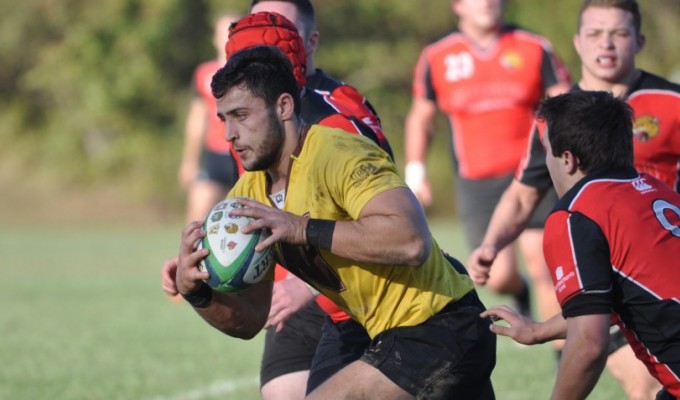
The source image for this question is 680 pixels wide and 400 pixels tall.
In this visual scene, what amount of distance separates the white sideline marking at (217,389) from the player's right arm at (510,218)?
2454 millimetres

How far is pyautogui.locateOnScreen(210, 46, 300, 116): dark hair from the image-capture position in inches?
158

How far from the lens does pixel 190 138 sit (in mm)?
12805

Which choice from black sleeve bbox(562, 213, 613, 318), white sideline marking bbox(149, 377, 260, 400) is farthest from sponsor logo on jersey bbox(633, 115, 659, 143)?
white sideline marking bbox(149, 377, 260, 400)

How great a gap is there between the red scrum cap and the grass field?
2921mm

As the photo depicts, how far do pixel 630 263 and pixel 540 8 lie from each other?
27.3 meters

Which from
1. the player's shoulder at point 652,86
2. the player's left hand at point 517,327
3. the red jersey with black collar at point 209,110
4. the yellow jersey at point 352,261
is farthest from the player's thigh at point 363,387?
the red jersey with black collar at point 209,110

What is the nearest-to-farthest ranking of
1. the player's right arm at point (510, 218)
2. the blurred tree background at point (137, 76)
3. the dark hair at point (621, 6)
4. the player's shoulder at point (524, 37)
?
the player's right arm at point (510, 218) < the dark hair at point (621, 6) < the player's shoulder at point (524, 37) < the blurred tree background at point (137, 76)

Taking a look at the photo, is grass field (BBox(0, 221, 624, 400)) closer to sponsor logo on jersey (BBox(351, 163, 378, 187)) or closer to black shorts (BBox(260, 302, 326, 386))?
black shorts (BBox(260, 302, 326, 386))

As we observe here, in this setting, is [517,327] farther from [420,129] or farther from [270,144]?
[420,129]

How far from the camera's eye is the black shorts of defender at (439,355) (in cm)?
402

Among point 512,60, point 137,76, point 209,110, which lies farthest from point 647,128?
point 137,76

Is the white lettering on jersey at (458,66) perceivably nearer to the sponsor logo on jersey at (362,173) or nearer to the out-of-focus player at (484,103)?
the out-of-focus player at (484,103)

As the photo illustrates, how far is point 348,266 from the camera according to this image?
13.3 feet

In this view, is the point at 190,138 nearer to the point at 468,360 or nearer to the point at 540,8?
the point at 468,360
